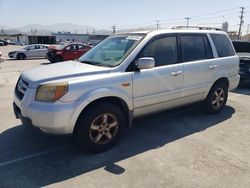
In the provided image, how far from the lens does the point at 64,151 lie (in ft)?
13.3

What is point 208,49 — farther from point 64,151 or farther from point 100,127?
point 64,151

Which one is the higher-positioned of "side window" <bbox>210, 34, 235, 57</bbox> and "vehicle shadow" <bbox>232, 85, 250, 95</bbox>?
"side window" <bbox>210, 34, 235, 57</bbox>

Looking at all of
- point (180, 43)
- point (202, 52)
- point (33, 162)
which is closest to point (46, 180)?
point (33, 162)

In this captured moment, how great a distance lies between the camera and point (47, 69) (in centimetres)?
427

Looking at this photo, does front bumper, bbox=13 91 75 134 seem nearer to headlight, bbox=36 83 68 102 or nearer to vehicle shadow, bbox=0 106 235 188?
headlight, bbox=36 83 68 102

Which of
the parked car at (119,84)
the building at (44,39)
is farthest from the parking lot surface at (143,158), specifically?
the building at (44,39)

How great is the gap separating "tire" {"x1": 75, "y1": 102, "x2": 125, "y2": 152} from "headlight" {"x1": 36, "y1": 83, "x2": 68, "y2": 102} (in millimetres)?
464

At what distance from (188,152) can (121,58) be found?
1795mm

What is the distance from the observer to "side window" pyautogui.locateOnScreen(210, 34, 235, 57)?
5.64 metres

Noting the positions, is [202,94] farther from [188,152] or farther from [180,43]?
[188,152]

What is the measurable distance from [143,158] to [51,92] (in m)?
1.61

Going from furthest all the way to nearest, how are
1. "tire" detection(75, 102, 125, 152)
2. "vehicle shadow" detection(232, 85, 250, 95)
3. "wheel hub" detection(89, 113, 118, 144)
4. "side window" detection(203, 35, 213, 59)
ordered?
"vehicle shadow" detection(232, 85, 250, 95), "side window" detection(203, 35, 213, 59), "wheel hub" detection(89, 113, 118, 144), "tire" detection(75, 102, 125, 152)

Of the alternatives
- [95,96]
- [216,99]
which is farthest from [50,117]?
[216,99]

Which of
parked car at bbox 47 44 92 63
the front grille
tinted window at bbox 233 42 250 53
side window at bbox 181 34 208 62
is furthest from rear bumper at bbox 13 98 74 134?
parked car at bbox 47 44 92 63
